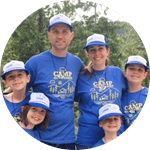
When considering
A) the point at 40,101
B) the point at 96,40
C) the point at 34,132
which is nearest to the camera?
the point at 40,101

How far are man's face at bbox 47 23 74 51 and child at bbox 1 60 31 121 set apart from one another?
2.46 ft

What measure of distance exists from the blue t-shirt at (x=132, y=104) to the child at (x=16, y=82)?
1.95 m

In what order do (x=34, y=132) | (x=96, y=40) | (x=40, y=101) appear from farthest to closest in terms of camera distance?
(x=34, y=132) < (x=96, y=40) < (x=40, y=101)

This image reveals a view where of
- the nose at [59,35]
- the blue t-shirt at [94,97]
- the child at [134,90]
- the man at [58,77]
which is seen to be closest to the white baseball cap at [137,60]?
the child at [134,90]

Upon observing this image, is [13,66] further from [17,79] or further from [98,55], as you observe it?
[98,55]

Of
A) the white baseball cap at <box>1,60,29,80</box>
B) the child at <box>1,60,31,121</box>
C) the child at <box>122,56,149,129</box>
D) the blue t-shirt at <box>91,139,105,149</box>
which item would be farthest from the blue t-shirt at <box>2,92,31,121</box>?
the child at <box>122,56,149,129</box>

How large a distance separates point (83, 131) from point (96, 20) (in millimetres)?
2268

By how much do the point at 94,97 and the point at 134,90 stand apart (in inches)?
33.9

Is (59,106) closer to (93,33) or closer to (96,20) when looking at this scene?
(93,33)

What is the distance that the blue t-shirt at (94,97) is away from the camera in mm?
4594

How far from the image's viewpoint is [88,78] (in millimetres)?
4656

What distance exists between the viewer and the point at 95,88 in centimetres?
461

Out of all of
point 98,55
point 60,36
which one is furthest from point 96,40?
point 60,36

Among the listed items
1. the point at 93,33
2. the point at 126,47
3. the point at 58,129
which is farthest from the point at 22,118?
the point at 126,47
